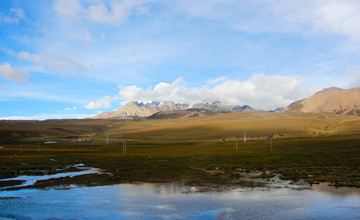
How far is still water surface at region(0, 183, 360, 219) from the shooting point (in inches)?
642

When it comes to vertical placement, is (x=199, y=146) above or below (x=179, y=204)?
below

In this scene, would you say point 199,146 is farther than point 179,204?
Yes

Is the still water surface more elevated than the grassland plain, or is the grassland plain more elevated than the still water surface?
the still water surface

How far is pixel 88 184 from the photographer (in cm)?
2694

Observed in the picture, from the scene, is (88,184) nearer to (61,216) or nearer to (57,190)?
(57,190)

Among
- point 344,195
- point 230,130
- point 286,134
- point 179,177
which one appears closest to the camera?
point 344,195

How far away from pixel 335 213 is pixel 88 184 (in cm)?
1949

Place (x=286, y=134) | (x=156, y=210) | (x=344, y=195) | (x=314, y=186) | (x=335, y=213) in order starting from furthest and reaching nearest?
(x=286, y=134), (x=314, y=186), (x=344, y=195), (x=156, y=210), (x=335, y=213)

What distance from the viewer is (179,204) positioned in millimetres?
18672

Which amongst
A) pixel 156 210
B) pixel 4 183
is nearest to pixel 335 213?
pixel 156 210

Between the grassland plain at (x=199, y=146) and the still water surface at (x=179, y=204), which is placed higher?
the still water surface at (x=179, y=204)

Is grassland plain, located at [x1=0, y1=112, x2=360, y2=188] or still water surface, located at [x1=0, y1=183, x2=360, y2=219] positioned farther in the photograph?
grassland plain, located at [x1=0, y1=112, x2=360, y2=188]

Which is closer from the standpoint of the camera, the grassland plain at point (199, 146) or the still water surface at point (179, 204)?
the still water surface at point (179, 204)

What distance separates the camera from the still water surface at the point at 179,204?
53.5 ft
